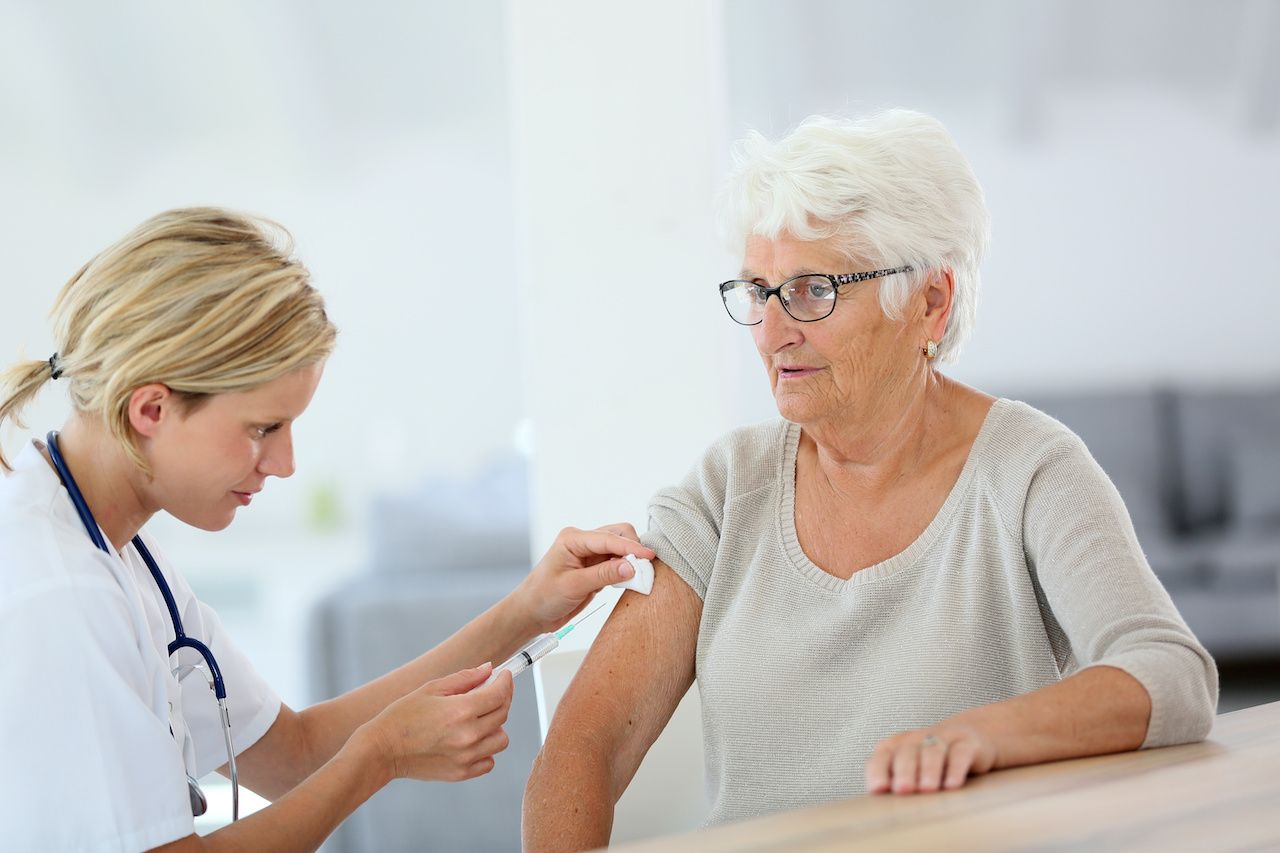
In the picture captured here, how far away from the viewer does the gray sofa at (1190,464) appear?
155 inches

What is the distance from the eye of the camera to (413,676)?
1688mm

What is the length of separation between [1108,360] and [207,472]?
3.34 metres

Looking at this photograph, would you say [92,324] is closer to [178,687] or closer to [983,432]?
[178,687]

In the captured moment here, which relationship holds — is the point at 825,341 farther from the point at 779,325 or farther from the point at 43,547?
the point at 43,547

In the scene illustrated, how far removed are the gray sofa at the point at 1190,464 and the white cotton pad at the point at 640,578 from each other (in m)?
→ 2.65

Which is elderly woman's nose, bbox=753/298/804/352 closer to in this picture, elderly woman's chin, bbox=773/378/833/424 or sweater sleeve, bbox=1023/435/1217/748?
elderly woman's chin, bbox=773/378/833/424

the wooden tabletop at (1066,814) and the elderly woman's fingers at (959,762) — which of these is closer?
the wooden tabletop at (1066,814)

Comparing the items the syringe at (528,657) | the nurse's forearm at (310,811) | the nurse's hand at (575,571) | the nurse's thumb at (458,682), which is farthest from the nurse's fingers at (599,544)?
the nurse's forearm at (310,811)

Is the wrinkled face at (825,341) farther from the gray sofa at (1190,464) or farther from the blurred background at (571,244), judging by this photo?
the gray sofa at (1190,464)

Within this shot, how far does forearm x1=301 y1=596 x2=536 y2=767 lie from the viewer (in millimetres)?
1665

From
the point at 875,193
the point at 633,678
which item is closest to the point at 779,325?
the point at 875,193

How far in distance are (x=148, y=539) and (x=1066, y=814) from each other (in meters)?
1.11

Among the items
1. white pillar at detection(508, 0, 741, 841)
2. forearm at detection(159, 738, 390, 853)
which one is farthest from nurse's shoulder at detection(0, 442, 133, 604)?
white pillar at detection(508, 0, 741, 841)

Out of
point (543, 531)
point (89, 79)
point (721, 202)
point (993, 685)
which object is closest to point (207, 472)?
point (721, 202)
